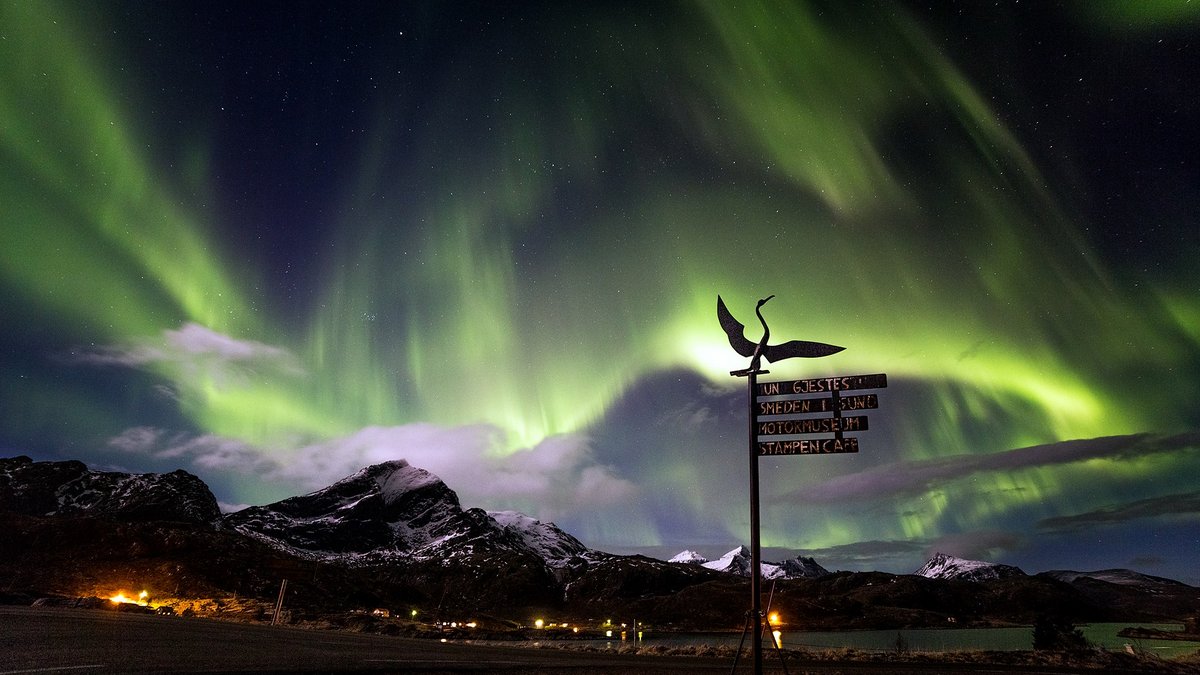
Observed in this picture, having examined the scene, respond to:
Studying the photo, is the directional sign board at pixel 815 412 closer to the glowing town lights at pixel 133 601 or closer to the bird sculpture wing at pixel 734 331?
the bird sculpture wing at pixel 734 331

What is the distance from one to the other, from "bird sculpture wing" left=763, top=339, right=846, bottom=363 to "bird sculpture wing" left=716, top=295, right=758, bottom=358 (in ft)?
2.04

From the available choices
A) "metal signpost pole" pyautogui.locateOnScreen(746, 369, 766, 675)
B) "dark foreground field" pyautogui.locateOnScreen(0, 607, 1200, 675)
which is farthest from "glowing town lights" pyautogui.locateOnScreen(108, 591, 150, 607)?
"metal signpost pole" pyautogui.locateOnScreen(746, 369, 766, 675)

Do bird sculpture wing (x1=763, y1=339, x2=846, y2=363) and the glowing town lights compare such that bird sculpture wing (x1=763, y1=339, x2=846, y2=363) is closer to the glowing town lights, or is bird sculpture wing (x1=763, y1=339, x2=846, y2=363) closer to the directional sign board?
the directional sign board

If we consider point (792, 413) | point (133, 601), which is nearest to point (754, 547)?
point (792, 413)

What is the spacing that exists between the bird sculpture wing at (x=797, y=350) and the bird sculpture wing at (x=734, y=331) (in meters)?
0.62

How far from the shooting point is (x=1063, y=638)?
2566 inches

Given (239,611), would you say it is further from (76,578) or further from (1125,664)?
(76,578)

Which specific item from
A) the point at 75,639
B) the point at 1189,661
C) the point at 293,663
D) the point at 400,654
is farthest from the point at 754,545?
the point at 1189,661

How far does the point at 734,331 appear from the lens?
877 inches

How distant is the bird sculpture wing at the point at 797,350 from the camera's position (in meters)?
20.9

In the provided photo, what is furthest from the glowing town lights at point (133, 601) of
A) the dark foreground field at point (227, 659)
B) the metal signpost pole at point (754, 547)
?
the metal signpost pole at point (754, 547)

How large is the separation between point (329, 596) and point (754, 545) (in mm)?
189391

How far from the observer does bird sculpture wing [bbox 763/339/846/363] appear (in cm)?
2091

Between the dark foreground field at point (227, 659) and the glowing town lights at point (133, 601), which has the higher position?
the dark foreground field at point (227, 659)
